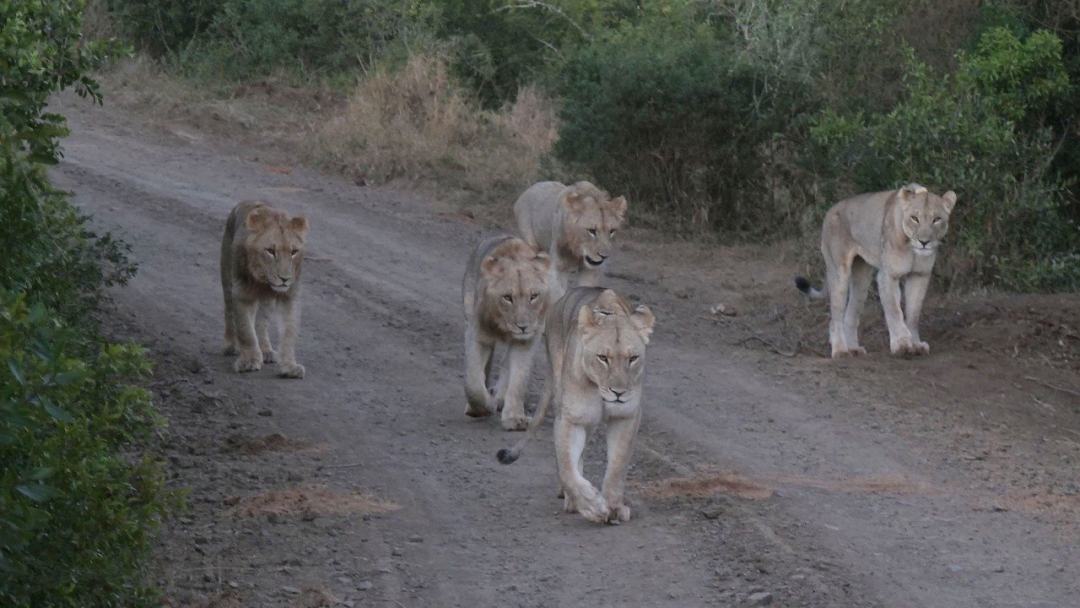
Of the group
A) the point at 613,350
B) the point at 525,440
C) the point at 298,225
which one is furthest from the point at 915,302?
the point at 613,350

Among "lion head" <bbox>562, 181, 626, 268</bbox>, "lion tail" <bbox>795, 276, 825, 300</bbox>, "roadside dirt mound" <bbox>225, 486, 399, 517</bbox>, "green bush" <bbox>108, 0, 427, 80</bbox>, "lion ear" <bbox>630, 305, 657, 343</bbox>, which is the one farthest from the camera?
"green bush" <bbox>108, 0, 427, 80</bbox>

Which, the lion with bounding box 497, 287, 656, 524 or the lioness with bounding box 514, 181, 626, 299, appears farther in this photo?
the lioness with bounding box 514, 181, 626, 299

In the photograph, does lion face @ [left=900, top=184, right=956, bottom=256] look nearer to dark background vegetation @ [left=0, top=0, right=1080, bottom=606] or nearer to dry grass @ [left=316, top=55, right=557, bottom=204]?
dark background vegetation @ [left=0, top=0, right=1080, bottom=606]

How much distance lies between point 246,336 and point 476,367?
6.88ft

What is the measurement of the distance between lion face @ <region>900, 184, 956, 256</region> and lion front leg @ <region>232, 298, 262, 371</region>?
15.9 feet

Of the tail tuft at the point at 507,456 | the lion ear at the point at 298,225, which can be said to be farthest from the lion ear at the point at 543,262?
the lion ear at the point at 298,225

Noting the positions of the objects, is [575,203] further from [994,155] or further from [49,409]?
[49,409]

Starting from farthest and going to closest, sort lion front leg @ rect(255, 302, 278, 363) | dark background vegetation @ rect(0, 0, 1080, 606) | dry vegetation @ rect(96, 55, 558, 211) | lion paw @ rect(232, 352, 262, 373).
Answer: dry vegetation @ rect(96, 55, 558, 211), lion front leg @ rect(255, 302, 278, 363), lion paw @ rect(232, 352, 262, 373), dark background vegetation @ rect(0, 0, 1080, 606)

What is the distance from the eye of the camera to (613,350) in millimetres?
7684

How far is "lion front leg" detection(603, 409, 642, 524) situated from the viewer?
779 cm

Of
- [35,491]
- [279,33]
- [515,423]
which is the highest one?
[35,491]

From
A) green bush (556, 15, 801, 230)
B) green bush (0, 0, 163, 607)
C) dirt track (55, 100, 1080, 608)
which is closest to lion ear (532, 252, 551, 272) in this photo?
dirt track (55, 100, 1080, 608)

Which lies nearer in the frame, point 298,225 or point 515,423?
point 515,423

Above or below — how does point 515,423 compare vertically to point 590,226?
below
